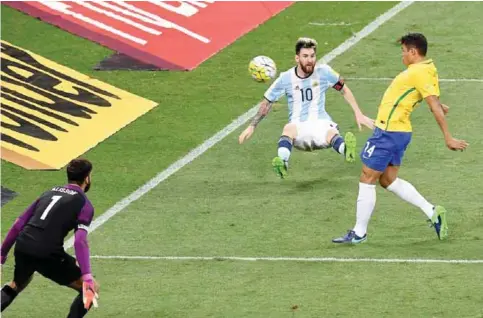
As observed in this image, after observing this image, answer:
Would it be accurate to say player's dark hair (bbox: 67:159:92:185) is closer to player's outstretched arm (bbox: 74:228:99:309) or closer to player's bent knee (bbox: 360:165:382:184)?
player's outstretched arm (bbox: 74:228:99:309)

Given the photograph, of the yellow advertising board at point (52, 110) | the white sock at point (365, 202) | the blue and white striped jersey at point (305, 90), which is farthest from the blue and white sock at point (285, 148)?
the yellow advertising board at point (52, 110)

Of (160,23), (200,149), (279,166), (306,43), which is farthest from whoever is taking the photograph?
(160,23)

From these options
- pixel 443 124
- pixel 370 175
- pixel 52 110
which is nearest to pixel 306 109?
pixel 370 175

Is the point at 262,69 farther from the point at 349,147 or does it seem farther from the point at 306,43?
the point at 349,147

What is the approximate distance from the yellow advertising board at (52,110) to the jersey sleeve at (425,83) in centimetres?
612

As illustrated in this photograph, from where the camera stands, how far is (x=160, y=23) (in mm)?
26266

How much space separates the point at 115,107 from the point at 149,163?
8.47 feet

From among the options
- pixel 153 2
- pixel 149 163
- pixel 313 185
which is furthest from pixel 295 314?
pixel 153 2

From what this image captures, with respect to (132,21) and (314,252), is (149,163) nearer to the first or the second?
(314,252)

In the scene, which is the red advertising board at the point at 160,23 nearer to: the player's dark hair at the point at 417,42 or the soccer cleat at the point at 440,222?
the soccer cleat at the point at 440,222

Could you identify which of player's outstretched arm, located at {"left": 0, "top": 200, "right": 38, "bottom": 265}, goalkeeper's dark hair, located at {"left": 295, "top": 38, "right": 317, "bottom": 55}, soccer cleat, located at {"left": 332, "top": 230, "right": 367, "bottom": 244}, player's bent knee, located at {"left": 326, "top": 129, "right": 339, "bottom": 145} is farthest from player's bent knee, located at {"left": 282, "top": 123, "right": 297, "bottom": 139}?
player's outstretched arm, located at {"left": 0, "top": 200, "right": 38, "bottom": 265}

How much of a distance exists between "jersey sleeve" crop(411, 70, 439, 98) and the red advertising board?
9.00m

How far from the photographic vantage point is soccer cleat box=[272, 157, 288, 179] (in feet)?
60.2

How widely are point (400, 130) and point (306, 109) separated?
2.77 meters
